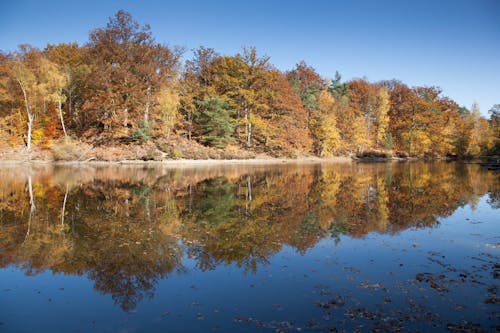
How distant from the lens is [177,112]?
48.2 metres

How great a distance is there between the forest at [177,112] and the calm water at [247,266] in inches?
1212

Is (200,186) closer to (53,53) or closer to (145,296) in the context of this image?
(145,296)

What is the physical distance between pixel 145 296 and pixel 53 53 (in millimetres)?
62363

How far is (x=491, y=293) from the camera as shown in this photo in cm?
650

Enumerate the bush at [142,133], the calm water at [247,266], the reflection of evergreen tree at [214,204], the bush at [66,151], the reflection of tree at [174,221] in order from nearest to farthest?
the calm water at [247,266] → the reflection of tree at [174,221] → the reflection of evergreen tree at [214,204] → the bush at [66,151] → the bush at [142,133]

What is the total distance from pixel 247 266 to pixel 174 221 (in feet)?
17.2

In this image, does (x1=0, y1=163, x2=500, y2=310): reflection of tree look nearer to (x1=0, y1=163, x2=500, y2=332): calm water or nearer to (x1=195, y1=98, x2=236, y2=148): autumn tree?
(x1=0, y1=163, x2=500, y2=332): calm water

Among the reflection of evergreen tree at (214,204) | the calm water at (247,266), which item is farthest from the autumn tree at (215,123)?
the calm water at (247,266)

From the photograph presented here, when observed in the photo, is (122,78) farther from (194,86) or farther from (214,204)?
(214,204)

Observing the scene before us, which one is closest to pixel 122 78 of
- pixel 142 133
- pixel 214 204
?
pixel 142 133

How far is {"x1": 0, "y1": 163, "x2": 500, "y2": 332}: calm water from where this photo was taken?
5621mm

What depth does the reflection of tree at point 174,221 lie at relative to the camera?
8312 mm

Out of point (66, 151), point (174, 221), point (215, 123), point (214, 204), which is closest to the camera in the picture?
point (174, 221)

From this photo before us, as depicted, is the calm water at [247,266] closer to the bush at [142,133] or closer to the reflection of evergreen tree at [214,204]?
the reflection of evergreen tree at [214,204]
